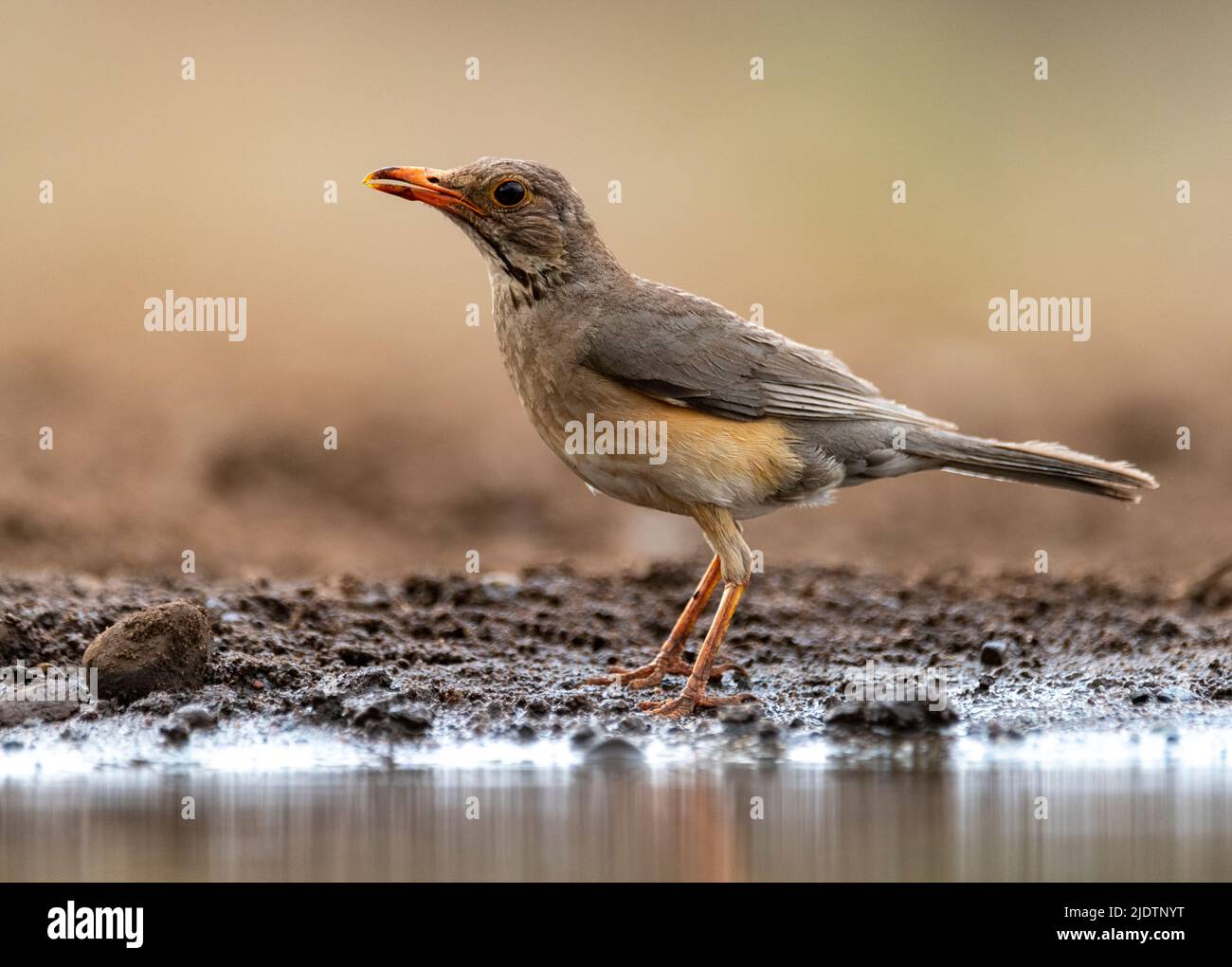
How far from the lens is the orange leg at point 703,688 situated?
7.62 meters

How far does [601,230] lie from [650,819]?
41.8ft

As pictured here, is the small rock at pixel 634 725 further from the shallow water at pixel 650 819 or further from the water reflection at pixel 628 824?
the water reflection at pixel 628 824

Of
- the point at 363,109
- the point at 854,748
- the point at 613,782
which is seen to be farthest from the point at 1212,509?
the point at 363,109

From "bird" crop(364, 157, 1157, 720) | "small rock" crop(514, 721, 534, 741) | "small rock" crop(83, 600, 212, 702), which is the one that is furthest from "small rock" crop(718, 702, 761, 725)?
"small rock" crop(83, 600, 212, 702)

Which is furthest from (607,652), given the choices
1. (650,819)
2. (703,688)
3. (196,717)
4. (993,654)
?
(650,819)

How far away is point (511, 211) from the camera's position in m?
8.28

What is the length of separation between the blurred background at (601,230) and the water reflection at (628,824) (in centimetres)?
512

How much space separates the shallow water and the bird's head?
8.28 feet

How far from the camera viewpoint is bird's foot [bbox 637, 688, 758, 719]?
7.59 meters

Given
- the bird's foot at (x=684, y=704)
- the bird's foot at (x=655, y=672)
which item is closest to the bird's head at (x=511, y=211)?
the bird's foot at (x=655, y=672)

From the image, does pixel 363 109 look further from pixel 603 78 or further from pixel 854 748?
pixel 854 748

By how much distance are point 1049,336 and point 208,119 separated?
9668 millimetres

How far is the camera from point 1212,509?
14.0 meters

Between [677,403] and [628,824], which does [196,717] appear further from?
[677,403]
